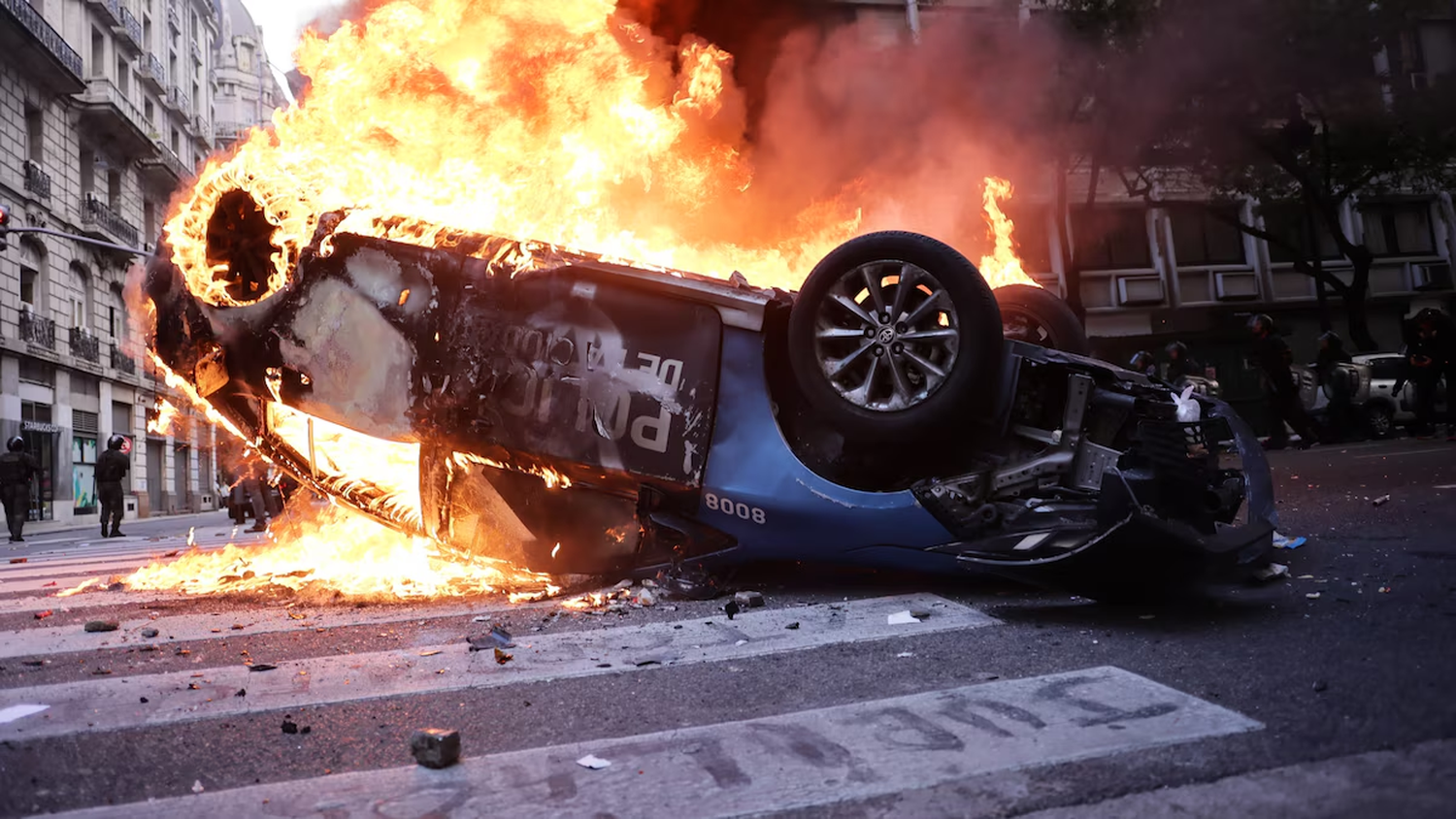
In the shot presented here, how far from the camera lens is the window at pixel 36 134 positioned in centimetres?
2823

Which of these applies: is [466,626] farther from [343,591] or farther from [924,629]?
[924,629]

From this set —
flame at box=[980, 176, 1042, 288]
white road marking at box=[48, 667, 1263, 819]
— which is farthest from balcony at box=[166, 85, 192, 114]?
white road marking at box=[48, 667, 1263, 819]

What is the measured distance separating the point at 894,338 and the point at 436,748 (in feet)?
9.18

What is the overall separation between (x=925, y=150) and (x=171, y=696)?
9.01 metres

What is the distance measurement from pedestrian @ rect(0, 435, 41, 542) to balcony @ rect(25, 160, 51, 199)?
1453 centimetres

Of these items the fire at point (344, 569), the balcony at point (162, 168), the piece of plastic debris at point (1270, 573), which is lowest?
the piece of plastic debris at point (1270, 573)

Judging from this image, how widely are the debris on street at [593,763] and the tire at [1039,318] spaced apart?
13.2 feet

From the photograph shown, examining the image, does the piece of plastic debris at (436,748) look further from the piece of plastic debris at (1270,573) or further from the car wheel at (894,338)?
the piece of plastic debris at (1270,573)

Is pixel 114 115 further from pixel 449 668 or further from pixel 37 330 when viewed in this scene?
pixel 449 668

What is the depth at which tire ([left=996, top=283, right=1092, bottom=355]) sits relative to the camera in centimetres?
604

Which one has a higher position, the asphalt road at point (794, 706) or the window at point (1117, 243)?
the window at point (1117, 243)

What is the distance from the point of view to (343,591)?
599cm

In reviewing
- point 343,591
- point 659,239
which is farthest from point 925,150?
point 343,591

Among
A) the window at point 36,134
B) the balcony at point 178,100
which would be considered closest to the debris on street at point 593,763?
the window at point 36,134
